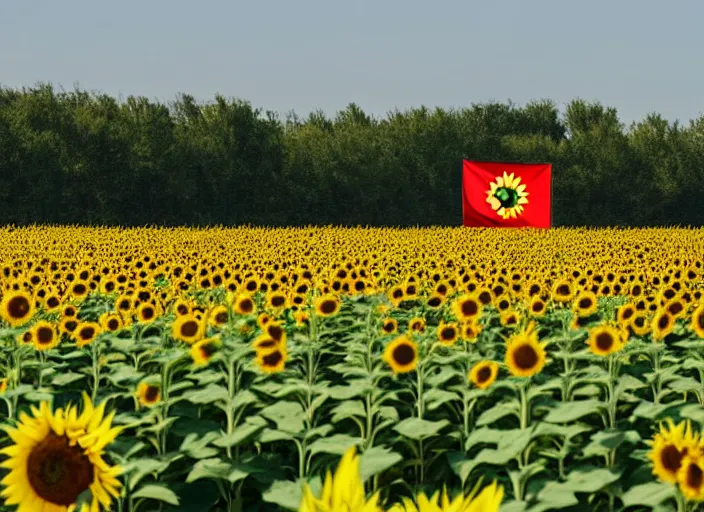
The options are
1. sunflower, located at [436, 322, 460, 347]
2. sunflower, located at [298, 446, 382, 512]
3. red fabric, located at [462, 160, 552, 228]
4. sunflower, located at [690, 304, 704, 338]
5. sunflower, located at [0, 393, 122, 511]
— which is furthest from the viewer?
red fabric, located at [462, 160, 552, 228]

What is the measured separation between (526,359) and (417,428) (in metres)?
0.73

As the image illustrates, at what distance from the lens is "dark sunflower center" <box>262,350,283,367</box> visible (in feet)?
19.1

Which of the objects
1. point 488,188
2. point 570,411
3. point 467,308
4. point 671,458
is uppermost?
point 488,188

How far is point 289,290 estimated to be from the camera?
893 cm

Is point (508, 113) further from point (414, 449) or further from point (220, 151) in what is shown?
point (414, 449)

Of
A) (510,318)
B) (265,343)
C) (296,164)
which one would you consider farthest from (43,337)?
(296,164)

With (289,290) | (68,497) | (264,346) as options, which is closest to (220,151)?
(289,290)

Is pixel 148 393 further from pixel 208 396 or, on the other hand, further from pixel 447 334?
pixel 447 334

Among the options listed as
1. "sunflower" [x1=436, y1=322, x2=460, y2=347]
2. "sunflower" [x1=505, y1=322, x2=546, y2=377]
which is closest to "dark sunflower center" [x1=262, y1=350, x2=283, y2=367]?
"sunflower" [x1=436, y1=322, x2=460, y2=347]

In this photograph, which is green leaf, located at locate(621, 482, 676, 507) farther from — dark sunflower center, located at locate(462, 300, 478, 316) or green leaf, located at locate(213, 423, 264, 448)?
dark sunflower center, located at locate(462, 300, 478, 316)

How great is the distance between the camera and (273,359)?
5.85m

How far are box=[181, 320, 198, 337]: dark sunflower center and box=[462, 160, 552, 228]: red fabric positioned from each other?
A: 88.8 ft

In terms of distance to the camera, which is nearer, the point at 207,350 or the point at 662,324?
the point at 207,350

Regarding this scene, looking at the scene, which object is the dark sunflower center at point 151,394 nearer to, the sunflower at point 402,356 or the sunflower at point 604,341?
the sunflower at point 402,356
